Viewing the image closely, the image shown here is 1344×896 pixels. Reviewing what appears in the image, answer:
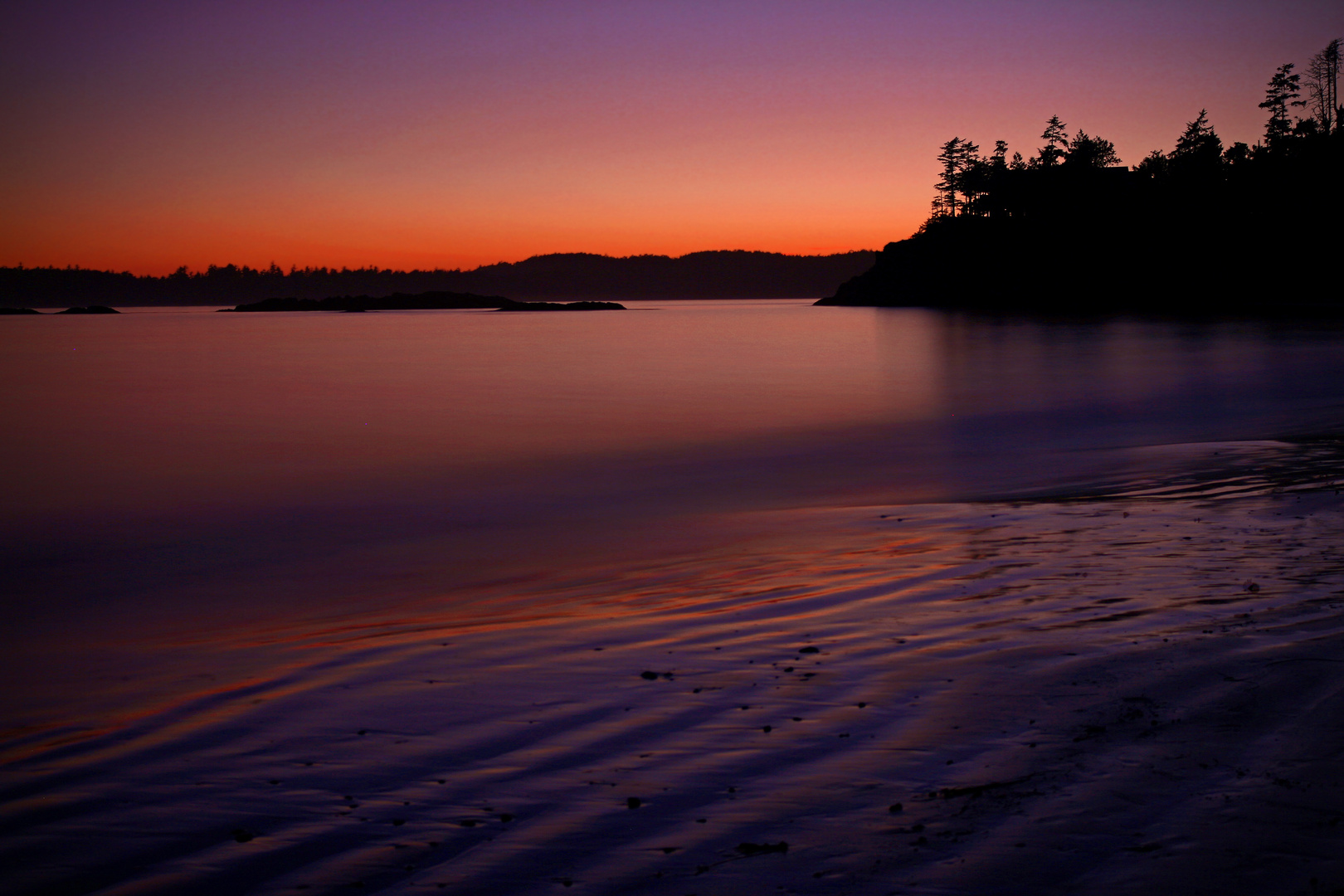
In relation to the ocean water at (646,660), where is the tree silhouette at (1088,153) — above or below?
above

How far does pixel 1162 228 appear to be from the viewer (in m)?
134

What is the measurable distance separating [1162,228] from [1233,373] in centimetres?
11233

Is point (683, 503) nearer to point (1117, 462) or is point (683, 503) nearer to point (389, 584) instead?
point (389, 584)

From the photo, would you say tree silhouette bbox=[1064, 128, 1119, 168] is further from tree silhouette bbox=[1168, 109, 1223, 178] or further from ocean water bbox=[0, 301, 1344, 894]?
ocean water bbox=[0, 301, 1344, 894]

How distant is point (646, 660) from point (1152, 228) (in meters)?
150

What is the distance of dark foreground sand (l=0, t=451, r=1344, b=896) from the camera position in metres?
3.88

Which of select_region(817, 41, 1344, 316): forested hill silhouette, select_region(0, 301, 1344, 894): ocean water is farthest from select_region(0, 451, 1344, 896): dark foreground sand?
select_region(817, 41, 1344, 316): forested hill silhouette

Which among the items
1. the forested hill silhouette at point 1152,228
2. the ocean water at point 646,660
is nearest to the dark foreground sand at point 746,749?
the ocean water at point 646,660

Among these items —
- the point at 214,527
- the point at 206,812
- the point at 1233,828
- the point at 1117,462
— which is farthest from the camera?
the point at 1117,462

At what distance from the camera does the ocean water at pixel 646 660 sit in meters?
4.05

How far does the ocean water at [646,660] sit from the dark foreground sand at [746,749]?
0.02 meters

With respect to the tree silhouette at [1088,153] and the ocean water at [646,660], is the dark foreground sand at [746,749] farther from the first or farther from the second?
the tree silhouette at [1088,153]

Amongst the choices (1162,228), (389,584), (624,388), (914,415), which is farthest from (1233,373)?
(1162,228)

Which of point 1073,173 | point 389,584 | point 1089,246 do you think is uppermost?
point 1073,173
